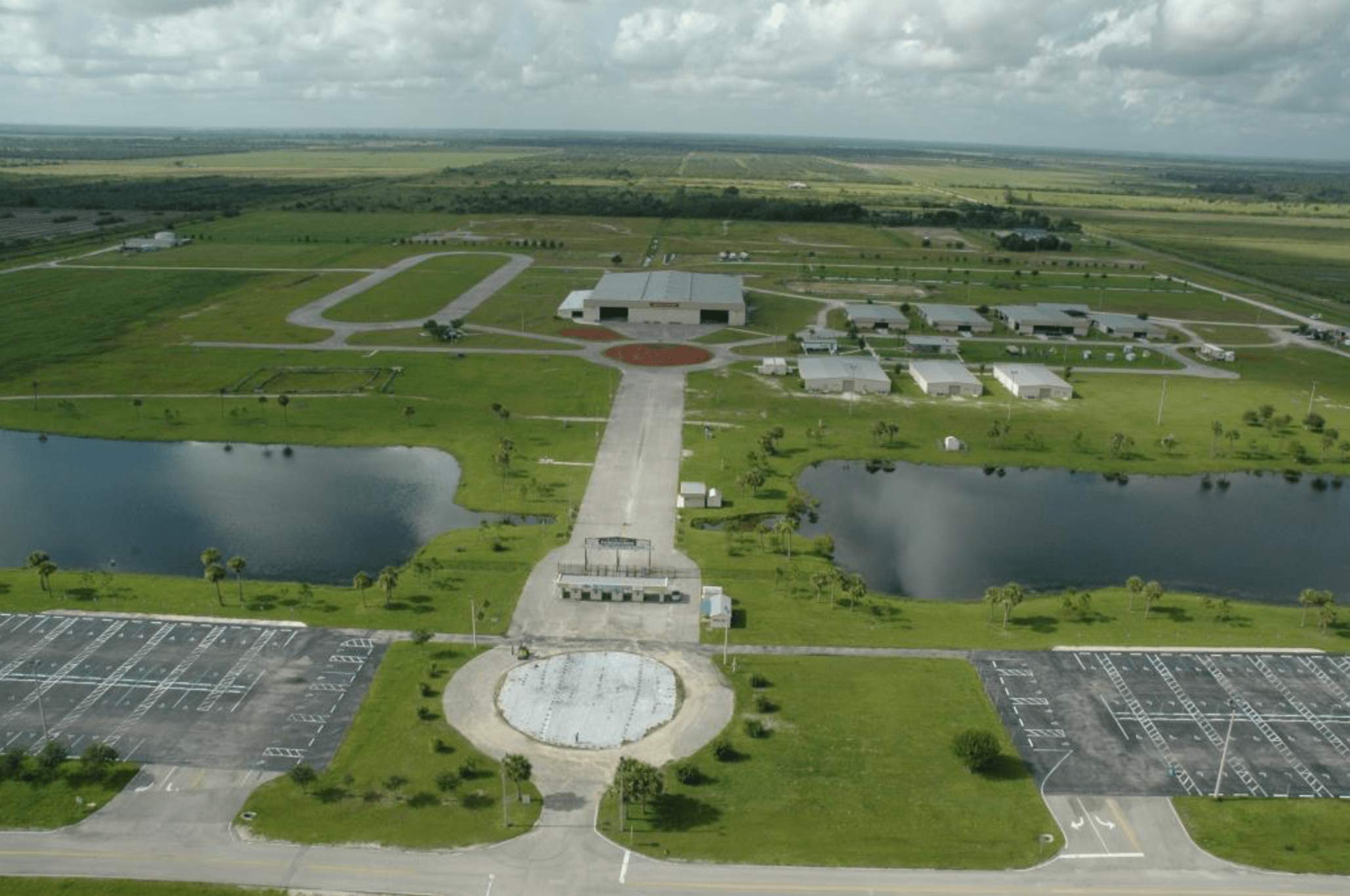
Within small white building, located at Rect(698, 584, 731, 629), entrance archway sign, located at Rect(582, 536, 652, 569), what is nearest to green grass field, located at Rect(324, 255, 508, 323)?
entrance archway sign, located at Rect(582, 536, 652, 569)

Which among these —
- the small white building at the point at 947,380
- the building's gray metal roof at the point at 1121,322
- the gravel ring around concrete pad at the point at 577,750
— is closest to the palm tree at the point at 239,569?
the gravel ring around concrete pad at the point at 577,750

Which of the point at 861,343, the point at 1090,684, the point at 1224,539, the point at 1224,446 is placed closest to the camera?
the point at 1090,684

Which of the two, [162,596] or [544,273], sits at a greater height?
[544,273]

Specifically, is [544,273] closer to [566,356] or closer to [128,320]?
[566,356]

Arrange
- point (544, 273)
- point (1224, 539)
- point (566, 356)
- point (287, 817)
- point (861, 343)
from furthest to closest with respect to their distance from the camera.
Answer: point (544, 273)
point (861, 343)
point (566, 356)
point (1224, 539)
point (287, 817)

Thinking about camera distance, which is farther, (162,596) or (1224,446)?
(1224,446)

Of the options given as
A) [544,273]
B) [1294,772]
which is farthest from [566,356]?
[1294,772]
